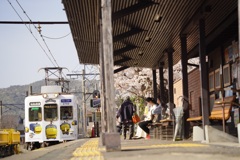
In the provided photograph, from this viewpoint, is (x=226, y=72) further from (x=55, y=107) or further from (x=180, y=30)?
(x=55, y=107)

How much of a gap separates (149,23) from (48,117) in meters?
11.9

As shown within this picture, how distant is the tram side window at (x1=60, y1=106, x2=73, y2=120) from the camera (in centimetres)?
2555

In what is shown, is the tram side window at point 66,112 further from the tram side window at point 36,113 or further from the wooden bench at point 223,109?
the wooden bench at point 223,109

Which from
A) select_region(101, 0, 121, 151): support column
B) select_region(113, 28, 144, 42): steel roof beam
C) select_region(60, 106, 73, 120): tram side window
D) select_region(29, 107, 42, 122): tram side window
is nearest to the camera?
select_region(101, 0, 121, 151): support column

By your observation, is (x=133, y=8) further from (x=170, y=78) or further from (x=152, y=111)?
(x=170, y=78)

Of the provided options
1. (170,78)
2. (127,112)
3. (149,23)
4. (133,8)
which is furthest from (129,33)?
(127,112)

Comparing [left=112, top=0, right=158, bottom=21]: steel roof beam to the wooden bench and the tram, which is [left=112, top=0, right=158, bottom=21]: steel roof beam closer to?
the wooden bench

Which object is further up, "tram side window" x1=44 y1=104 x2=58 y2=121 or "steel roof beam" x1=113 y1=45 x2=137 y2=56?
"steel roof beam" x1=113 y1=45 x2=137 y2=56

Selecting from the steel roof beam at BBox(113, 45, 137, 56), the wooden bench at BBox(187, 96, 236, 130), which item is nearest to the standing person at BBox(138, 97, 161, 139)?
the steel roof beam at BBox(113, 45, 137, 56)

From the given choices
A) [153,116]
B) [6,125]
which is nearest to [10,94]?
[6,125]

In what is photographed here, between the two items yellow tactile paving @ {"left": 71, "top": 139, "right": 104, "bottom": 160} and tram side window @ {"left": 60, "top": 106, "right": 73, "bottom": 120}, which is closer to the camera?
yellow tactile paving @ {"left": 71, "top": 139, "right": 104, "bottom": 160}

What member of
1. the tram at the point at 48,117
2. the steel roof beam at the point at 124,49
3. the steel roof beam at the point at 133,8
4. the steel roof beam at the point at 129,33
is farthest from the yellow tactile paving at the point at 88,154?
the tram at the point at 48,117

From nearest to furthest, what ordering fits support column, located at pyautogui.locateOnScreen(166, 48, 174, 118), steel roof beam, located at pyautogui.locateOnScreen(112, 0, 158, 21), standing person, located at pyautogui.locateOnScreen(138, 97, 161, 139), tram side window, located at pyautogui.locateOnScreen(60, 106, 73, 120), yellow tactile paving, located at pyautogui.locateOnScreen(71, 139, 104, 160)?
yellow tactile paving, located at pyautogui.locateOnScreen(71, 139, 104, 160)
steel roof beam, located at pyautogui.locateOnScreen(112, 0, 158, 21)
standing person, located at pyautogui.locateOnScreen(138, 97, 161, 139)
support column, located at pyautogui.locateOnScreen(166, 48, 174, 118)
tram side window, located at pyautogui.locateOnScreen(60, 106, 73, 120)

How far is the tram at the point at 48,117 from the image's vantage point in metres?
25.3
